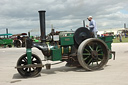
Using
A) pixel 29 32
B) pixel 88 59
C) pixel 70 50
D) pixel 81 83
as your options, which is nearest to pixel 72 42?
pixel 70 50

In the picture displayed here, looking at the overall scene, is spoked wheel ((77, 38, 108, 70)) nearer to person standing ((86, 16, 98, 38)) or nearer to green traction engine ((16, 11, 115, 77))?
green traction engine ((16, 11, 115, 77))

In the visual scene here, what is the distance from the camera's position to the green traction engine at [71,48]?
6.05 meters

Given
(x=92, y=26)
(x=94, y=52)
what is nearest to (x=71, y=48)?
(x=94, y=52)

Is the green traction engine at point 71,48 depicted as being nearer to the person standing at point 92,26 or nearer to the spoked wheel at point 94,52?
the spoked wheel at point 94,52

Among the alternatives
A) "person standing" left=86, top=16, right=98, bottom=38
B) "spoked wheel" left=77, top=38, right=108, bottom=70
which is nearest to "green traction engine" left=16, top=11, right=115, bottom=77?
"spoked wheel" left=77, top=38, right=108, bottom=70

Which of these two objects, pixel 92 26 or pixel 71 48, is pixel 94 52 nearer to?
pixel 71 48

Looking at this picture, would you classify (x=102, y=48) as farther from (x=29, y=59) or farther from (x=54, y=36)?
(x=29, y=59)

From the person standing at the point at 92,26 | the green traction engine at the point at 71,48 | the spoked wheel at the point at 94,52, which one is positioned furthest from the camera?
the person standing at the point at 92,26

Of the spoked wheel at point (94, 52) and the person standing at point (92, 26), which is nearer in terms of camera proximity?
the spoked wheel at point (94, 52)

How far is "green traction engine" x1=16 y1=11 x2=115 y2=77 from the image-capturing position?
19.8 feet

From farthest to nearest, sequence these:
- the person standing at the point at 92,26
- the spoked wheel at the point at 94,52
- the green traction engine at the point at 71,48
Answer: the person standing at the point at 92,26
the spoked wheel at the point at 94,52
the green traction engine at the point at 71,48

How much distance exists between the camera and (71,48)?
664 cm

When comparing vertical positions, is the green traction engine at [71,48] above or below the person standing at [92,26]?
below

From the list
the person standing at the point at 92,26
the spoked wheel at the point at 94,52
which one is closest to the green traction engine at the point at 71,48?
the spoked wheel at the point at 94,52
